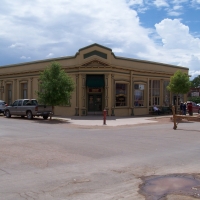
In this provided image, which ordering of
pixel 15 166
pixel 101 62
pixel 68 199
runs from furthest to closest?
pixel 101 62
pixel 15 166
pixel 68 199

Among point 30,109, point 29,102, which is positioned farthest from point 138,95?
point 30,109

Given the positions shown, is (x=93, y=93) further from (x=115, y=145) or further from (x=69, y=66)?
(x=115, y=145)

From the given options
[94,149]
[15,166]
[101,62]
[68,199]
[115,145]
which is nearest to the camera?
[68,199]

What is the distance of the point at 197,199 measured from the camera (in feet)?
19.1

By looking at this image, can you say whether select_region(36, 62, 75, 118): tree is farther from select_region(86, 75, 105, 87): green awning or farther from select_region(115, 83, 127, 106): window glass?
select_region(115, 83, 127, 106): window glass

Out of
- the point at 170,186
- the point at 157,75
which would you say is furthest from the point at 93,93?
the point at 170,186

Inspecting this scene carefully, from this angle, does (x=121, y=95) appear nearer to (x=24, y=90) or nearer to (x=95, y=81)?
(x=95, y=81)

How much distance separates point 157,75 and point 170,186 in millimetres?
30683

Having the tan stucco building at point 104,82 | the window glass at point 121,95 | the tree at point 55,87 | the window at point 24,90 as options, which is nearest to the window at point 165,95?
the tan stucco building at point 104,82

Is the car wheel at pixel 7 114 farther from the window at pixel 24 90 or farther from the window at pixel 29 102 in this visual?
the window at pixel 24 90

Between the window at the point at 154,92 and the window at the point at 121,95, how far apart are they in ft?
15.9

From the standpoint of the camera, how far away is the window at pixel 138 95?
33.8 m

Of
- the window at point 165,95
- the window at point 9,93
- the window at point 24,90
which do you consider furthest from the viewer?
the window at point 9,93

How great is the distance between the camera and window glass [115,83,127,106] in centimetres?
3136
